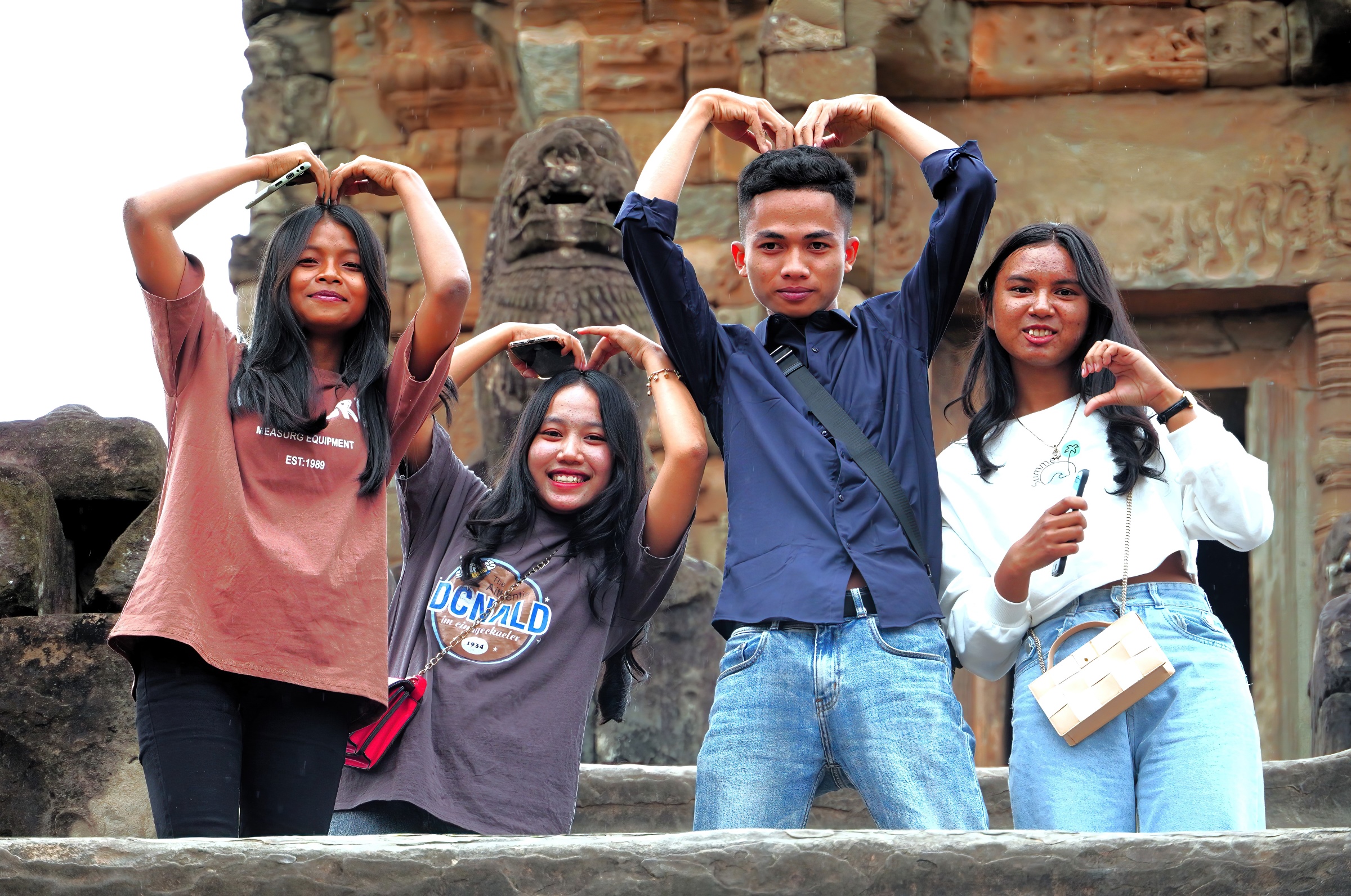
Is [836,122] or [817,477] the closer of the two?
[817,477]

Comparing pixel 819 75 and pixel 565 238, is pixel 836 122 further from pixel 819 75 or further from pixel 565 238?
pixel 819 75

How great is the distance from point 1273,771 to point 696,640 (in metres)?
1.58

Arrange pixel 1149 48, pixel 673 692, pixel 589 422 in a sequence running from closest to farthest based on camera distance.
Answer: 1. pixel 589 422
2. pixel 673 692
3. pixel 1149 48

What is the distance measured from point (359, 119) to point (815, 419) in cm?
467

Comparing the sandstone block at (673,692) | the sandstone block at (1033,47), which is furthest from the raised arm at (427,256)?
the sandstone block at (1033,47)

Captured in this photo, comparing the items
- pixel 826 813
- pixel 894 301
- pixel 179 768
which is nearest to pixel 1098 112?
pixel 826 813

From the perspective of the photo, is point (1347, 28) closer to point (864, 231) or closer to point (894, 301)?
point (864, 231)

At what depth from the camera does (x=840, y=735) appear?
7.90 ft

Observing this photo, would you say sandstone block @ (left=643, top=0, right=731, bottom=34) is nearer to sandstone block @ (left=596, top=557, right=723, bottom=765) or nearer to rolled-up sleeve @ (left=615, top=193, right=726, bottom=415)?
sandstone block @ (left=596, top=557, right=723, bottom=765)

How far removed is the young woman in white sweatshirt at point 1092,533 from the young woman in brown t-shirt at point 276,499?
0.98m

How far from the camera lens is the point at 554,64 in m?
6.34

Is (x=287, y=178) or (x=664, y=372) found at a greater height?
(x=287, y=178)

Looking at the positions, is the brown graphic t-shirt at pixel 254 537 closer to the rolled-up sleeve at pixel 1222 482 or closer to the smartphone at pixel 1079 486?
the smartphone at pixel 1079 486

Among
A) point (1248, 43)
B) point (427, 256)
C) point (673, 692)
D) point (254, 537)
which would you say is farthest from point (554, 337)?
point (1248, 43)
